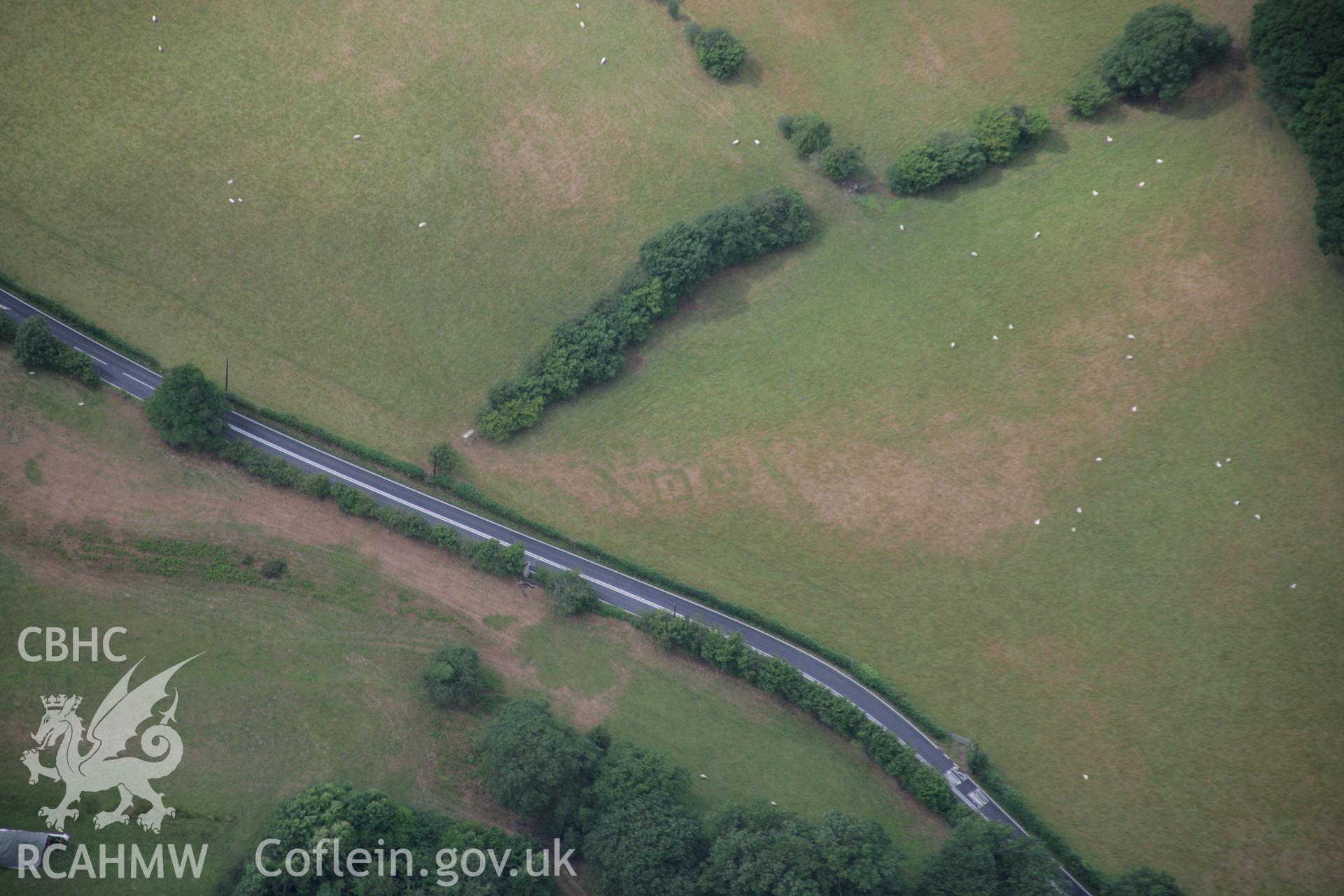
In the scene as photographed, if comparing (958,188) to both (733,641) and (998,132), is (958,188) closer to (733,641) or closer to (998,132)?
(998,132)

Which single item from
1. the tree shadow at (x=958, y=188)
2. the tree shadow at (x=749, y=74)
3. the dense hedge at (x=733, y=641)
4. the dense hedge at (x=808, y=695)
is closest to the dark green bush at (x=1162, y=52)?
the tree shadow at (x=958, y=188)

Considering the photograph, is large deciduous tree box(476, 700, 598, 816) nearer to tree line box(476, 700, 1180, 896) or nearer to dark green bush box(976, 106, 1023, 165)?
tree line box(476, 700, 1180, 896)

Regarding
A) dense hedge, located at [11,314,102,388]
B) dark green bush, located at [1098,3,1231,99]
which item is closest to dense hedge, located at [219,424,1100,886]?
dense hedge, located at [11,314,102,388]

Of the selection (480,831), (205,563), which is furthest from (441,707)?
(205,563)

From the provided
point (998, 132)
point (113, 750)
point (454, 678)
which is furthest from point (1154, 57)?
point (113, 750)

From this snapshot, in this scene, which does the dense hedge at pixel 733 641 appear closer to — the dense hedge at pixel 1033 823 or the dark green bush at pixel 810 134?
the dense hedge at pixel 1033 823
